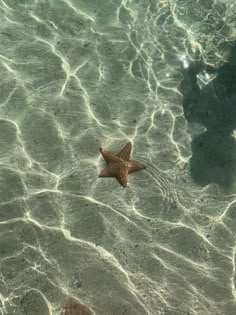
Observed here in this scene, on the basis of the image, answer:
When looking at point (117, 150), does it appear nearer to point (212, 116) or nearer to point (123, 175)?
point (123, 175)

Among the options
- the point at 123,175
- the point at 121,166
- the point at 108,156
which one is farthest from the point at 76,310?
the point at 108,156

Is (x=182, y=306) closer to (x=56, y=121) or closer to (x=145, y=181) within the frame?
(x=145, y=181)

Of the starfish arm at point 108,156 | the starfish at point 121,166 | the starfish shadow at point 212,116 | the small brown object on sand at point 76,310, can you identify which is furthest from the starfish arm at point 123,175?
the small brown object on sand at point 76,310

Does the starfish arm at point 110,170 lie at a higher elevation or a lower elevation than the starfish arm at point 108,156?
lower

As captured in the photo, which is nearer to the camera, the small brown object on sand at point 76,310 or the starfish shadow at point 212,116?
the small brown object on sand at point 76,310

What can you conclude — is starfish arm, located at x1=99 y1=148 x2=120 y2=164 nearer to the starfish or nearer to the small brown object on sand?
the starfish

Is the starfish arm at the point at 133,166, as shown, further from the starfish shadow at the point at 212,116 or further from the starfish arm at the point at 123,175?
the starfish shadow at the point at 212,116
